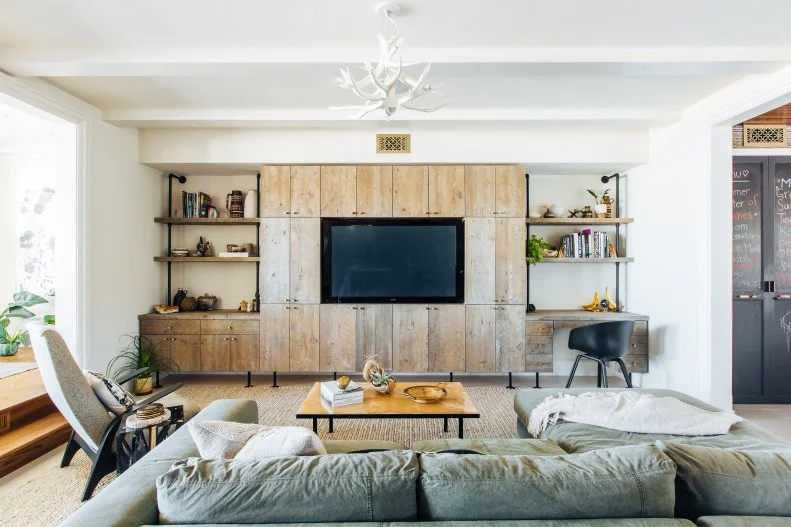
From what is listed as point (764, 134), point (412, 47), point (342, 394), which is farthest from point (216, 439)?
point (764, 134)

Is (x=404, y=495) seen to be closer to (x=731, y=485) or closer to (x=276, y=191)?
(x=731, y=485)

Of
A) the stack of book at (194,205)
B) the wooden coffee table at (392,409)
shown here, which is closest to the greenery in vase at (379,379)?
the wooden coffee table at (392,409)

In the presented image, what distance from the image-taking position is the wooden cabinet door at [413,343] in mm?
4137

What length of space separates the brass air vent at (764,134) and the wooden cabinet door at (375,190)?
3299 millimetres

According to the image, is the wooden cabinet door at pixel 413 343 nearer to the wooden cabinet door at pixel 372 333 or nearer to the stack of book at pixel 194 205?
the wooden cabinet door at pixel 372 333

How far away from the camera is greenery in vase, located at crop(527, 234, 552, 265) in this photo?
14.1ft

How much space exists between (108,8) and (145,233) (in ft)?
8.26

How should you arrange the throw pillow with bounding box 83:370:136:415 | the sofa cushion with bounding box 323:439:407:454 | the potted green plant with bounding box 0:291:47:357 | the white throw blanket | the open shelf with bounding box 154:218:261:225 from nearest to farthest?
the sofa cushion with bounding box 323:439:407:454
the white throw blanket
the throw pillow with bounding box 83:370:136:415
the potted green plant with bounding box 0:291:47:357
the open shelf with bounding box 154:218:261:225

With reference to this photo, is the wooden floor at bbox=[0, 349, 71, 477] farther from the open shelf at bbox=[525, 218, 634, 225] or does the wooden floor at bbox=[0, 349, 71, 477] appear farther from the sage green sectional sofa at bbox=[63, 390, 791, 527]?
the open shelf at bbox=[525, 218, 634, 225]

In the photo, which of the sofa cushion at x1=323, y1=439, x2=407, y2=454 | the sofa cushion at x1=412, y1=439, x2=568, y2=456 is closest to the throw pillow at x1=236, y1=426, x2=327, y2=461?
the sofa cushion at x1=323, y1=439, x2=407, y2=454

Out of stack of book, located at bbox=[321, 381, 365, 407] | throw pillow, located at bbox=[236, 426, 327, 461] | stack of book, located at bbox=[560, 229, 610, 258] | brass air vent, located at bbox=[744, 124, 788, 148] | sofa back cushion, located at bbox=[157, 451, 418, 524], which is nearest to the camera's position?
sofa back cushion, located at bbox=[157, 451, 418, 524]

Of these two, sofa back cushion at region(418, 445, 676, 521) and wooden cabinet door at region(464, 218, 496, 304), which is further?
wooden cabinet door at region(464, 218, 496, 304)

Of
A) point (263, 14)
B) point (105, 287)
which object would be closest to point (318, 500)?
point (263, 14)

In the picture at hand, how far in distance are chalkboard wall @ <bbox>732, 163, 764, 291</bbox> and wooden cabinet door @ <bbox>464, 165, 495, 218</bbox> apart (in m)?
2.16
